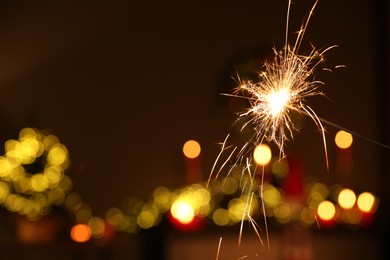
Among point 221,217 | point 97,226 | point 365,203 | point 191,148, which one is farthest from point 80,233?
point 365,203

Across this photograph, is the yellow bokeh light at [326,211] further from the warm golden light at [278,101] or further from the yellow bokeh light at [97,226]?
the warm golden light at [278,101]

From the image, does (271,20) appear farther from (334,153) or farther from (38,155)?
(38,155)

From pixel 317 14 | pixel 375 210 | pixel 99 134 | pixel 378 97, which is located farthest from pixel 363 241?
pixel 99 134

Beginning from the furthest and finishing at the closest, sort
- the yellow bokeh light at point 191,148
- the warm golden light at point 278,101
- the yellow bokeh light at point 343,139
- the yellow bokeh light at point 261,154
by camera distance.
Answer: the yellow bokeh light at point 191,148
the yellow bokeh light at point 343,139
the yellow bokeh light at point 261,154
the warm golden light at point 278,101

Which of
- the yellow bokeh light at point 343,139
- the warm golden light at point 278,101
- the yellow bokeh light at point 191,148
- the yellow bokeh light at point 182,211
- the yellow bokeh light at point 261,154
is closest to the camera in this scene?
the warm golden light at point 278,101

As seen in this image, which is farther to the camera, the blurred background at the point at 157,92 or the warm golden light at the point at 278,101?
the blurred background at the point at 157,92

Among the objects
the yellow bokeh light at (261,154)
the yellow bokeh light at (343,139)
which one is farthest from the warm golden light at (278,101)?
the yellow bokeh light at (343,139)

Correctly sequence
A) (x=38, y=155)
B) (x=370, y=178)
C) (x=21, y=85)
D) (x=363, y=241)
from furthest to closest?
(x=370, y=178) < (x=21, y=85) < (x=363, y=241) < (x=38, y=155)
